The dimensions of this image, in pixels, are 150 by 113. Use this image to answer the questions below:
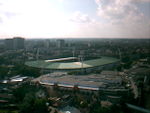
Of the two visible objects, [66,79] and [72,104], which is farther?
[66,79]

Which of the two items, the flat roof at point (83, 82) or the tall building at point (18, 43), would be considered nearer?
the flat roof at point (83, 82)

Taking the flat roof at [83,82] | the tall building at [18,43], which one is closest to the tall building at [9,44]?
the tall building at [18,43]

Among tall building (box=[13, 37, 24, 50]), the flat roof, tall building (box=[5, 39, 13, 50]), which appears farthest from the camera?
tall building (box=[13, 37, 24, 50])

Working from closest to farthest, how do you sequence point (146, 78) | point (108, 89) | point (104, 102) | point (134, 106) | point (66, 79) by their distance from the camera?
point (134, 106) < point (104, 102) < point (108, 89) < point (146, 78) < point (66, 79)

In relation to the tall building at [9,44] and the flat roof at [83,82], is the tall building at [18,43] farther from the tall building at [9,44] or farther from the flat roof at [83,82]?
the flat roof at [83,82]

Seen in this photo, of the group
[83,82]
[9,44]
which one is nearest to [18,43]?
[9,44]

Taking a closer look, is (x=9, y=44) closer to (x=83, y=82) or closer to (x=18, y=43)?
(x=18, y=43)

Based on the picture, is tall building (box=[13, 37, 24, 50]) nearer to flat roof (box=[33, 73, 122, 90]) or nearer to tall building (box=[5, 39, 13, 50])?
tall building (box=[5, 39, 13, 50])

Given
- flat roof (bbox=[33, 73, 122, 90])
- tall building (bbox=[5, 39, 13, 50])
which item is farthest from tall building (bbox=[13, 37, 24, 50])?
flat roof (bbox=[33, 73, 122, 90])

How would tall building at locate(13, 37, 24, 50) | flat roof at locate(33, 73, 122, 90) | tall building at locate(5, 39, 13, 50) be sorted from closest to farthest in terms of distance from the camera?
flat roof at locate(33, 73, 122, 90)
tall building at locate(5, 39, 13, 50)
tall building at locate(13, 37, 24, 50)

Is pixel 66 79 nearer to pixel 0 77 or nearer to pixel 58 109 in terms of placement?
pixel 58 109

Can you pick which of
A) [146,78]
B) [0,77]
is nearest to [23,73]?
[0,77]
